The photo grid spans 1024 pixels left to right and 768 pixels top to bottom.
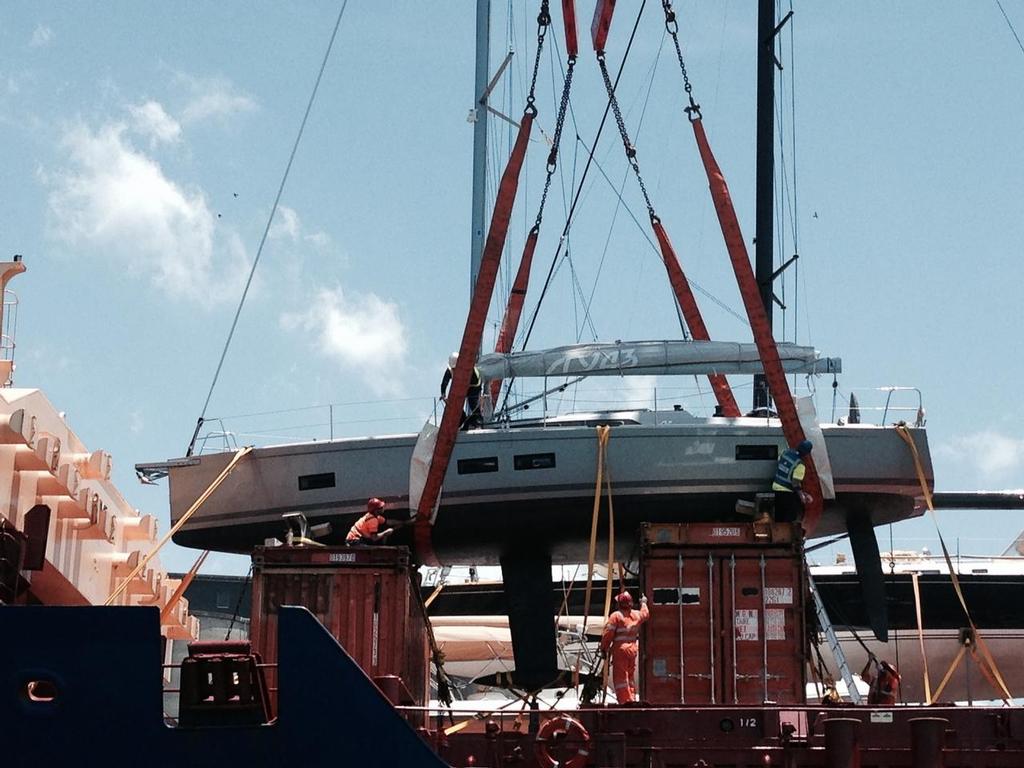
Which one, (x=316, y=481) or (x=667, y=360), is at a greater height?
(x=667, y=360)

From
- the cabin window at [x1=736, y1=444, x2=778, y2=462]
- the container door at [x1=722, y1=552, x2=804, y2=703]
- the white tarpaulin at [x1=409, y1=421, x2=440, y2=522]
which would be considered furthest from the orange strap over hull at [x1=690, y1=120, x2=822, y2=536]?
the white tarpaulin at [x1=409, y1=421, x2=440, y2=522]

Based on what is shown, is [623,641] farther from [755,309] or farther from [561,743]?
[755,309]

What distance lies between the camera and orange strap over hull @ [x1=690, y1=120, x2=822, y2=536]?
17.8 m

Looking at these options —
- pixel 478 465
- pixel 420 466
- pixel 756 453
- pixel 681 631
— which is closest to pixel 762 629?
pixel 681 631

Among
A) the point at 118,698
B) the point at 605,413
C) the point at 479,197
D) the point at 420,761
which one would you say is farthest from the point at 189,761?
the point at 479,197

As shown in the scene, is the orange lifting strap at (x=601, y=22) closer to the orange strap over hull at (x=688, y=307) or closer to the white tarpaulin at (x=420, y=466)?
the orange strap over hull at (x=688, y=307)

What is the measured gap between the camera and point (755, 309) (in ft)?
58.6

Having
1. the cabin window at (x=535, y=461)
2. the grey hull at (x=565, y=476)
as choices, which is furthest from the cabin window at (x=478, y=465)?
the cabin window at (x=535, y=461)

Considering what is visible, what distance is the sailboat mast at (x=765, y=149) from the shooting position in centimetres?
2328

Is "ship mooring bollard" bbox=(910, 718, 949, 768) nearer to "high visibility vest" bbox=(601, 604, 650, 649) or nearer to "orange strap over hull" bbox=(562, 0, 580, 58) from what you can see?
"high visibility vest" bbox=(601, 604, 650, 649)

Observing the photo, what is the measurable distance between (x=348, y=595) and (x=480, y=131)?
448 inches

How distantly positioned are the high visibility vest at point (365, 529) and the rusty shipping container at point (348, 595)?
0.92 metres

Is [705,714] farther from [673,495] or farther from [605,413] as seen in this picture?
[605,413]

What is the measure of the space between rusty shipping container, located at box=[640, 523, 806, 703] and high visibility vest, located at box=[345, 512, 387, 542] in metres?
3.02
